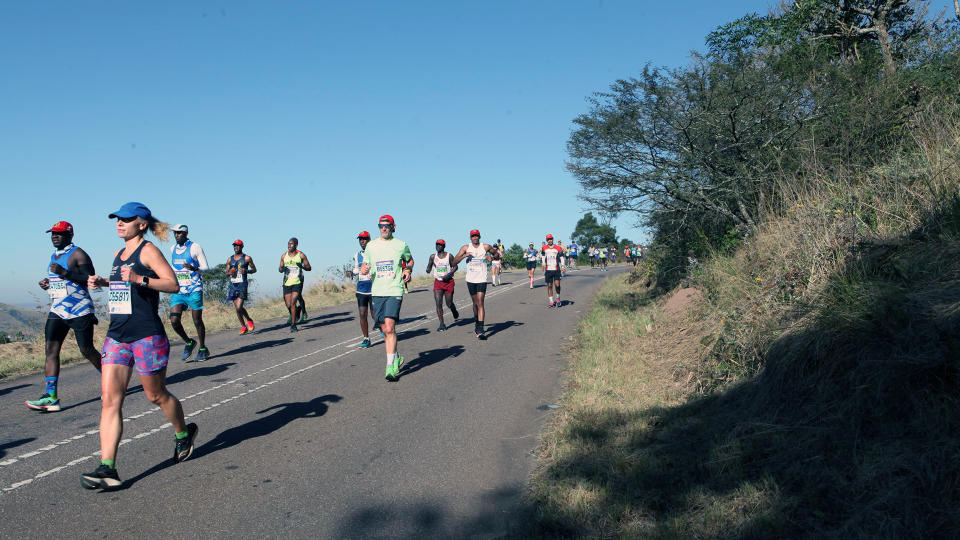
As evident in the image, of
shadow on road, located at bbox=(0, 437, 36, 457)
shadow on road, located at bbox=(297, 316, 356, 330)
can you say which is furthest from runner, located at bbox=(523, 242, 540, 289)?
shadow on road, located at bbox=(0, 437, 36, 457)

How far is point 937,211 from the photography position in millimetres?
5273

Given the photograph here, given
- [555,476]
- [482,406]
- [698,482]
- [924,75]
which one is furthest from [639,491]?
[924,75]

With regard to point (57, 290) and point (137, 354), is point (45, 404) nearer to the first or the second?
point (57, 290)

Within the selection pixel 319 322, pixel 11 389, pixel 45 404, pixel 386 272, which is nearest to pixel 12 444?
pixel 45 404

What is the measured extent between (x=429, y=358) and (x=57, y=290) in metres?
5.11

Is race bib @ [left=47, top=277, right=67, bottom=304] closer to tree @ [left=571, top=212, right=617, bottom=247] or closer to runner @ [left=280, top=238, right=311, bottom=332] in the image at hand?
runner @ [left=280, top=238, right=311, bottom=332]

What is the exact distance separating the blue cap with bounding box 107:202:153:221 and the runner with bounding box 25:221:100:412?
8.28 feet

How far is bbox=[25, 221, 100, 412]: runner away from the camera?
6.94 meters

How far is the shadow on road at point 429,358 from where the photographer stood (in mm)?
9109

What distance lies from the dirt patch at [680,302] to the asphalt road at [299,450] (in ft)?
6.54

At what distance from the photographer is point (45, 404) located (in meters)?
7.17

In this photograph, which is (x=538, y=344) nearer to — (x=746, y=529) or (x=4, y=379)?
(x=746, y=529)

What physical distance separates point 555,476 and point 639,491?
0.74m

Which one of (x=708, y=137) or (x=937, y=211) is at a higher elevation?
(x=708, y=137)
